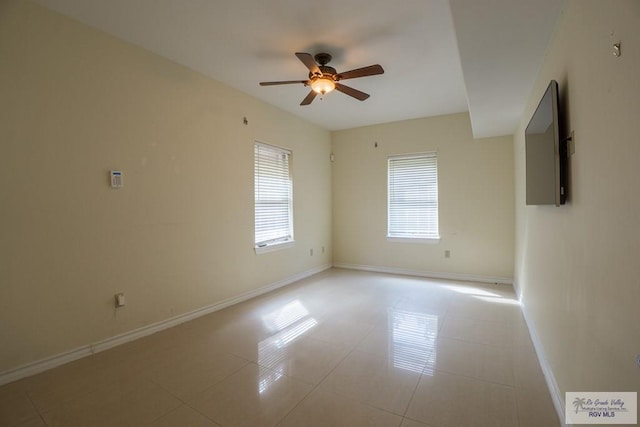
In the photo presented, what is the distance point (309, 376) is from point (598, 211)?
199 cm

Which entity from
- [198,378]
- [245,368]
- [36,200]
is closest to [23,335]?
[36,200]

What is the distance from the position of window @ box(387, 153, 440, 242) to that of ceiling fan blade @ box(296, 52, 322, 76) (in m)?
3.06

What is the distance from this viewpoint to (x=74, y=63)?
2.46m

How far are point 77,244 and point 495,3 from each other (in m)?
3.44

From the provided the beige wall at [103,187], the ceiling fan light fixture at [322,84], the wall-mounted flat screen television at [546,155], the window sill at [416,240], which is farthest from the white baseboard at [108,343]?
the wall-mounted flat screen television at [546,155]

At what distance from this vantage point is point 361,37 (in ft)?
8.93

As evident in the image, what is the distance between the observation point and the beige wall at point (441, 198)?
186 inches

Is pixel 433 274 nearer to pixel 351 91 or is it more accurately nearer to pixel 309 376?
pixel 351 91

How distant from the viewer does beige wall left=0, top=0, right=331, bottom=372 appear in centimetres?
219

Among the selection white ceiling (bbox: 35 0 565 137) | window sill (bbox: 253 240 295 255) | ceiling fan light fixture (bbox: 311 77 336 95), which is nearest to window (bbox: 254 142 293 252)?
window sill (bbox: 253 240 295 255)

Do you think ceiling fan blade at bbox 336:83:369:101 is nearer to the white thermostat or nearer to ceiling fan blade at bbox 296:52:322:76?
ceiling fan blade at bbox 296:52:322:76

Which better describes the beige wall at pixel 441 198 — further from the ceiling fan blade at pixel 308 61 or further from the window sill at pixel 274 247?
the ceiling fan blade at pixel 308 61

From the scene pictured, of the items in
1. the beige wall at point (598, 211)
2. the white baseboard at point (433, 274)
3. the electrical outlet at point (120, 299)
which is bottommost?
the white baseboard at point (433, 274)

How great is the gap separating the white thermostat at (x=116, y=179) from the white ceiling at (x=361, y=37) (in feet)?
4.09
